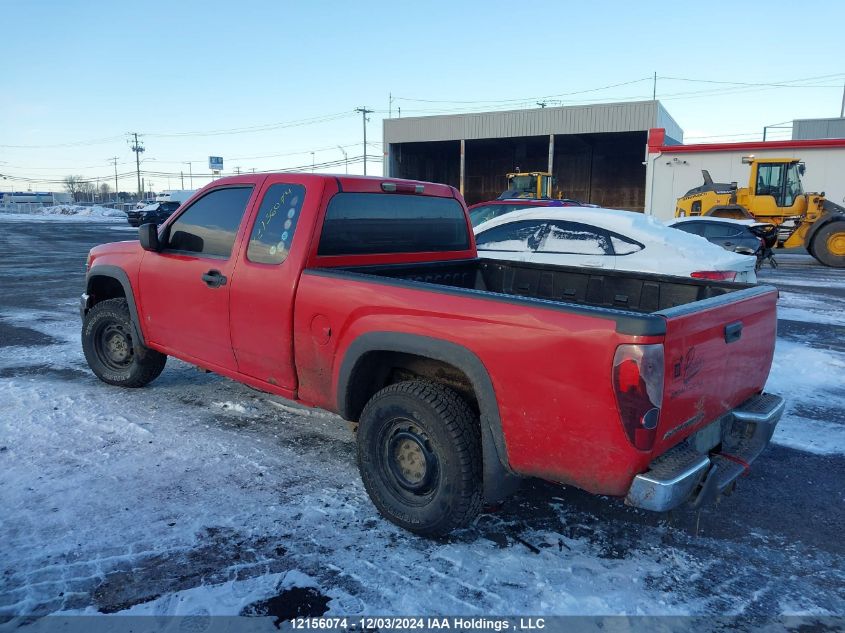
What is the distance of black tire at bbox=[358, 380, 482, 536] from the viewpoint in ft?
9.60

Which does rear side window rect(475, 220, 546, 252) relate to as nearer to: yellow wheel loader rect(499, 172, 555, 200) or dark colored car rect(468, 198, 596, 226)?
dark colored car rect(468, 198, 596, 226)

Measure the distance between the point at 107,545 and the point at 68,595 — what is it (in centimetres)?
39

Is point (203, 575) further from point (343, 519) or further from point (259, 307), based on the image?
point (259, 307)

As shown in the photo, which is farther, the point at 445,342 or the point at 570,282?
the point at 570,282

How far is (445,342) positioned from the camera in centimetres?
289

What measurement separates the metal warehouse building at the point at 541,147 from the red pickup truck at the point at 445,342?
35.7 metres

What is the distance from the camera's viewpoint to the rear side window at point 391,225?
390 centimetres

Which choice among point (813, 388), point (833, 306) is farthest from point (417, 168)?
point (813, 388)

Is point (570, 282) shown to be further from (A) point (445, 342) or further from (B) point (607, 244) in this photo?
(B) point (607, 244)

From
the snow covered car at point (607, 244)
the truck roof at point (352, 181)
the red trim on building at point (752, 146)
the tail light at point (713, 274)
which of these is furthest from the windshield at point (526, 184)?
the truck roof at point (352, 181)

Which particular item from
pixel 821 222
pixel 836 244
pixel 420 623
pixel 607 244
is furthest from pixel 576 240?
pixel 836 244

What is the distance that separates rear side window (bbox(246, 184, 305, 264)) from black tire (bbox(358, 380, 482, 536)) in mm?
1218

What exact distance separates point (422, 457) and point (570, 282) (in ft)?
6.46

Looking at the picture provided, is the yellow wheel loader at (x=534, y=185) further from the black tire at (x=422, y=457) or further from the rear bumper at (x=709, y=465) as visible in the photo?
the black tire at (x=422, y=457)
